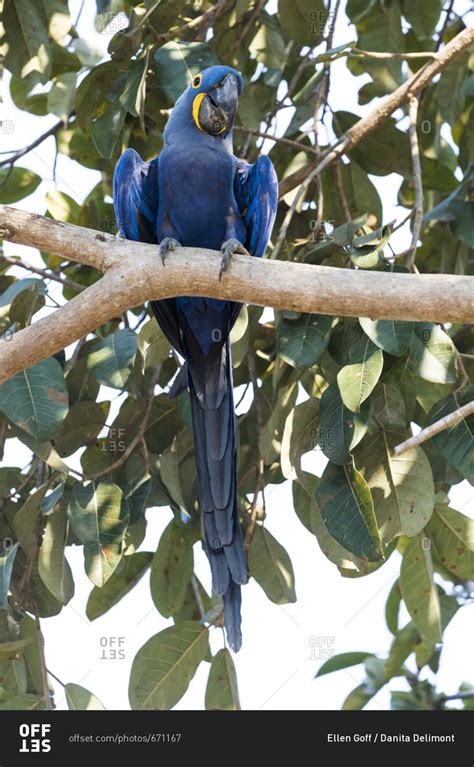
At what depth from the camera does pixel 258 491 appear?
269 centimetres

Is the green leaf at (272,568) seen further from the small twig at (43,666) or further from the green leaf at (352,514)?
the small twig at (43,666)

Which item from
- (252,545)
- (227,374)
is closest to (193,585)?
(252,545)

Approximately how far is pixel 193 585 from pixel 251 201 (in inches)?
48.0

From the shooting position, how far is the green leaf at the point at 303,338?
96.2 inches

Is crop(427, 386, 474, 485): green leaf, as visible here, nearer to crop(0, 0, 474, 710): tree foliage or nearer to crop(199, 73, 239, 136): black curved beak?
crop(0, 0, 474, 710): tree foliage

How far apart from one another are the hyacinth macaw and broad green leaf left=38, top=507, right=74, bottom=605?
383mm

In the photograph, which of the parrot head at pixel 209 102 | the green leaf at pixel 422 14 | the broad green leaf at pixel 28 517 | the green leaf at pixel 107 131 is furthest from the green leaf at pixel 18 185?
the green leaf at pixel 422 14

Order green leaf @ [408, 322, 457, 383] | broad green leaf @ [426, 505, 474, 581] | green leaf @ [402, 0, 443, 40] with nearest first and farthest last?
green leaf @ [408, 322, 457, 383], broad green leaf @ [426, 505, 474, 581], green leaf @ [402, 0, 443, 40]

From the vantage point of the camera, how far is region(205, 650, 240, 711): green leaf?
2.68 metres
